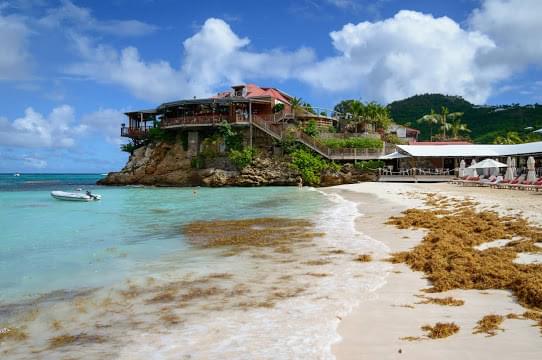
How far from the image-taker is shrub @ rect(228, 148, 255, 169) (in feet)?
152

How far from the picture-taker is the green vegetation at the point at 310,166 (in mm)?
43906

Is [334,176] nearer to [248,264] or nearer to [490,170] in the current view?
[490,170]

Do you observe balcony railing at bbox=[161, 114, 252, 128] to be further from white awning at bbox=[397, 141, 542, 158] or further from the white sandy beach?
the white sandy beach

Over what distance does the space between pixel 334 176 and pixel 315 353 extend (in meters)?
40.1

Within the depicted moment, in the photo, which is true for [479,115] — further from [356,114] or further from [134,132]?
[134,132]

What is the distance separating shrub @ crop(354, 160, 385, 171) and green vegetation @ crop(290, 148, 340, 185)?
7.13 ft

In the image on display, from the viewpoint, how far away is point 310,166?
44125 millimetres

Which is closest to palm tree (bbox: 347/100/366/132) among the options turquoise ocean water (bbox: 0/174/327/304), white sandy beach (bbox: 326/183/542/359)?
turquoise ocean water (bbox: 0/174/327/304)

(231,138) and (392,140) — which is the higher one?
(231,138)

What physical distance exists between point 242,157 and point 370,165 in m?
13.3

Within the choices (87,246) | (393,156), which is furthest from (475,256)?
(393,156)

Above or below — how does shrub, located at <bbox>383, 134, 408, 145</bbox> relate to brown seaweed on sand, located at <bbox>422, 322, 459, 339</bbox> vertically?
above

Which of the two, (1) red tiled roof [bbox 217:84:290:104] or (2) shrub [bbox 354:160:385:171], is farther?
(1) red tiled roof [bbox 217:84:290:104]

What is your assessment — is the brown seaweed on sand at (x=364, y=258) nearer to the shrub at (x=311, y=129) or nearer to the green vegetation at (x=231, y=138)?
the shrub at (x=311, y=129)
